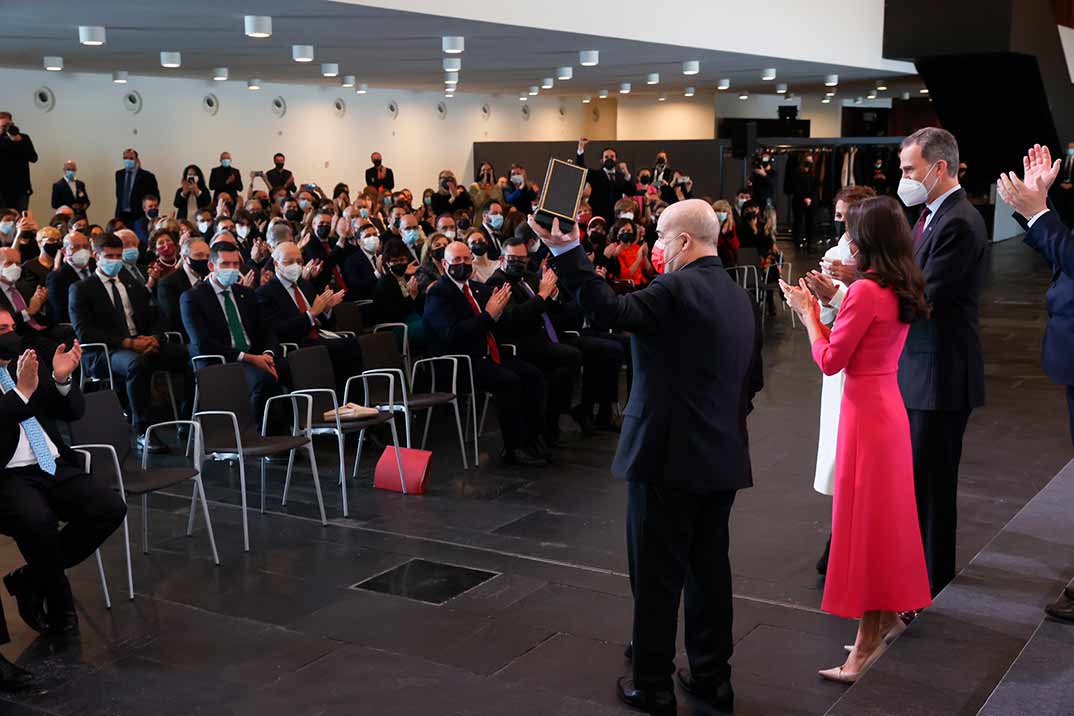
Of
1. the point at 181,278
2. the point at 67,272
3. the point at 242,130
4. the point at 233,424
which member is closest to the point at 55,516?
the point at 233,424

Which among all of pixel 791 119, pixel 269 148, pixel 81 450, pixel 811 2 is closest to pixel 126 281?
pixel 81 450

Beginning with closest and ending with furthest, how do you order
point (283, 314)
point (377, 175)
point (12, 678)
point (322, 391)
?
point (12, 678) → point (322, 391) → point (283, 314) → point (377, 175)

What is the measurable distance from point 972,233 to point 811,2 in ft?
39.0

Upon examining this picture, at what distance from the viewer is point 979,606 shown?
3893 millimetres

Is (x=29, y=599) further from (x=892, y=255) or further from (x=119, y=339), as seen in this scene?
(x=892, y=255)

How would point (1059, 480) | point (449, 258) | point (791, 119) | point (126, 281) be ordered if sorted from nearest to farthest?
point (1059, 480), point (449, 258), point (126, 281), point (791, 119)

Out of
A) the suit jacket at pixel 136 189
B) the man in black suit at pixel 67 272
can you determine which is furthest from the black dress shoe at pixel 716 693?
the suit jacket at pixel 136 189

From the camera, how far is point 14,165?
1351 cm

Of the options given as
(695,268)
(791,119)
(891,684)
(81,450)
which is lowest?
(891,684)

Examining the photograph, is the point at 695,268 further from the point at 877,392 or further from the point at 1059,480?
the point at 1059,480

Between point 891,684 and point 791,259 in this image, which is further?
point 791,259

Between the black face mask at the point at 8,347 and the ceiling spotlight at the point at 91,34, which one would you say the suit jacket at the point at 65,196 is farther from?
the black face mask at the point at 8,347

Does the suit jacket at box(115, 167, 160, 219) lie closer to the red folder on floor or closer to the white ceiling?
the white ceiling

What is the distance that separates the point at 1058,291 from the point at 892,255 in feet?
3.12
